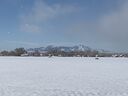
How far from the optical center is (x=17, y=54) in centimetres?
12531

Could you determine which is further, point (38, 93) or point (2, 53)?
point (2, 53)

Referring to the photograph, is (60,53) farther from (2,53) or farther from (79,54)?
(2,53)

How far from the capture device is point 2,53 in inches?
4963

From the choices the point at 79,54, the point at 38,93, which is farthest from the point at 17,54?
the point at 38,93

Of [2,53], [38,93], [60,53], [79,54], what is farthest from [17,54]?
[38,93]

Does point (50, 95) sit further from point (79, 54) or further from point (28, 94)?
point (79, 54)

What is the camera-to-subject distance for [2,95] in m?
8.05

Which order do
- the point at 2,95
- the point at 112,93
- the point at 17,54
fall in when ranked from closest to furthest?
the point at 2,95 < the point at 112,93 < the point at 17,54

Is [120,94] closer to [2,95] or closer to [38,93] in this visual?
[38,93]

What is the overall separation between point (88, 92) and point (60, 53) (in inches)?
4615

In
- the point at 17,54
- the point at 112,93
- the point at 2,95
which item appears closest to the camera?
the point at 2,95

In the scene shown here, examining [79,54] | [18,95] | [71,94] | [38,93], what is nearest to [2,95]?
[18,95]

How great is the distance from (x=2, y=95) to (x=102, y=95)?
124 inches

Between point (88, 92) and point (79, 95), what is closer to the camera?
point (79, 95)
